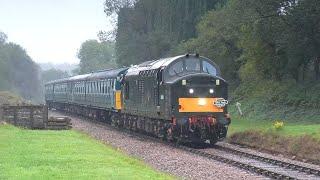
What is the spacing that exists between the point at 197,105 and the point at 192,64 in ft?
7.97

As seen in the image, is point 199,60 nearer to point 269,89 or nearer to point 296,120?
point 296,120

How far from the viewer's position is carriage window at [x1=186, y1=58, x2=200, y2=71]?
90.8 ft

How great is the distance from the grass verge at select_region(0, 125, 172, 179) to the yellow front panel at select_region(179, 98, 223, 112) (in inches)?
174

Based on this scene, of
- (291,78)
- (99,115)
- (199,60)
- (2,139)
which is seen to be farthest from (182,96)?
(99,115)

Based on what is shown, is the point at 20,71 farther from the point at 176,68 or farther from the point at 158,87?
the point at 176,68

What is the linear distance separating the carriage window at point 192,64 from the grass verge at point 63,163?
6.18 meters

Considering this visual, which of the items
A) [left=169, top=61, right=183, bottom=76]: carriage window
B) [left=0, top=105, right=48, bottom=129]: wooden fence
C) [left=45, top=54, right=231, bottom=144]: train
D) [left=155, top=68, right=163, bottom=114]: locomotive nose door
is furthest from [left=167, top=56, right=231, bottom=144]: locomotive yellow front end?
[left=0, top=105, right=48, bottom=129]: wooden fence

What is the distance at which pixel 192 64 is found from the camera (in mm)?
27781

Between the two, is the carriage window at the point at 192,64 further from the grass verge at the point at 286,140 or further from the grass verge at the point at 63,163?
the grass verge at the point at 63,163

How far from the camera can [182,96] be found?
26.0m

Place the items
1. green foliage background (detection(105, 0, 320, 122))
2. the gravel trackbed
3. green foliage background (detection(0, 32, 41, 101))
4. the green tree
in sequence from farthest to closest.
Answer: the green tree < green foliage background (detection(0, 32, 41, 101)) < green foliage background (detection(105, 0, 320, 122)) < the gravel trackbed

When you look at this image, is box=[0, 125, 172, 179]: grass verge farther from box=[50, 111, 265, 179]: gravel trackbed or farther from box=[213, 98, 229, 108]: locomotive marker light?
box=[213, 98, 229, 108]: locomotive marker light

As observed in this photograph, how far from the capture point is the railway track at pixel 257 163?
17.7 m

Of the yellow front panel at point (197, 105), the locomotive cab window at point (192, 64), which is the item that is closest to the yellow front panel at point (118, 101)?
the locomotive cab window at point (192, 64)
